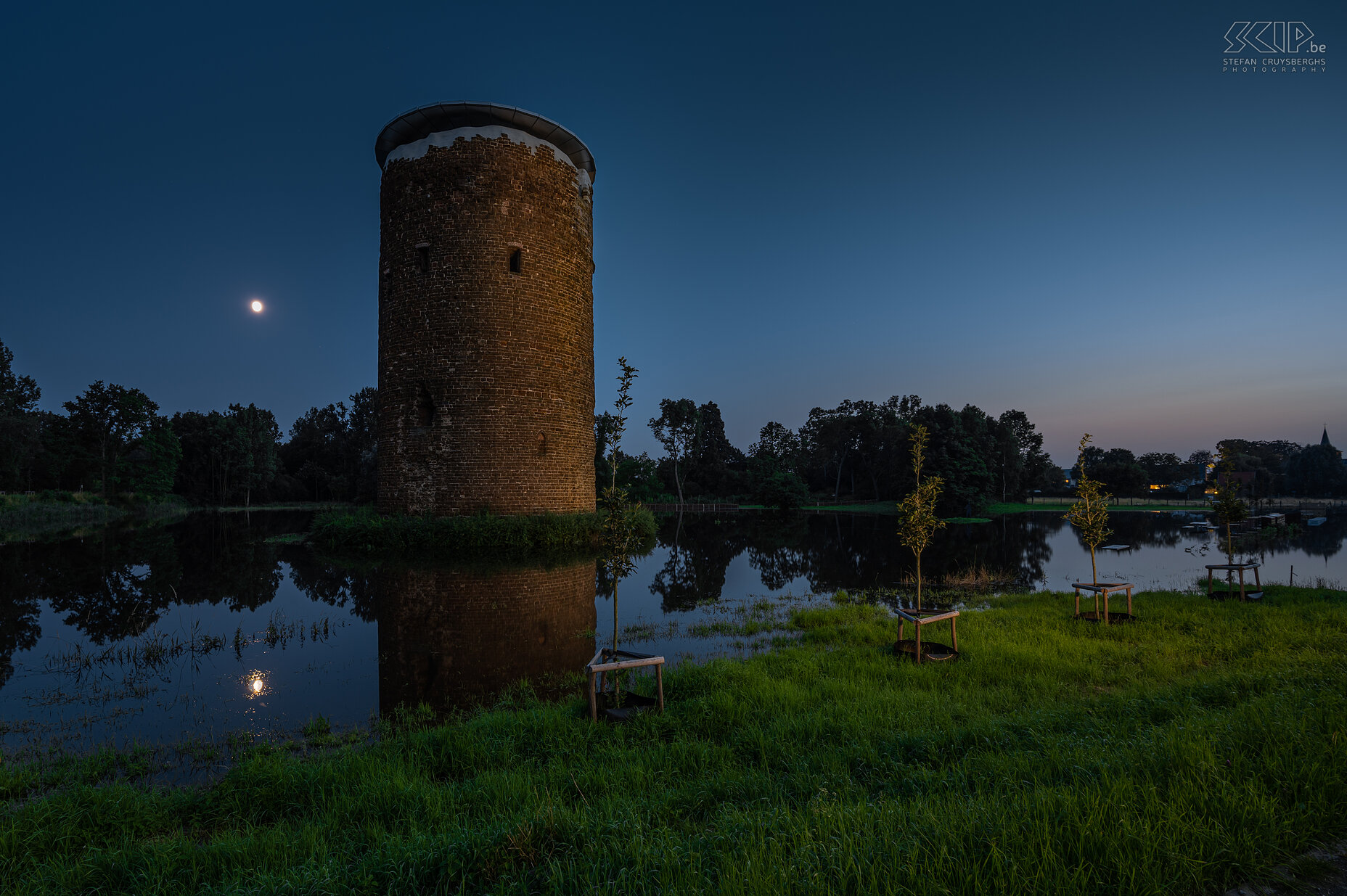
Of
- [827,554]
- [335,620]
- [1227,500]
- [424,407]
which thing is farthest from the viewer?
[827,554]

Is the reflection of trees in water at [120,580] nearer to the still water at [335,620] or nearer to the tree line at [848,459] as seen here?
the still water at [335,620]

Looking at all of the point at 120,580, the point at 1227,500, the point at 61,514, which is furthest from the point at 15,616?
the point at 61,514

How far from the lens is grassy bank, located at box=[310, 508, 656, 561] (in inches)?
Result: 565

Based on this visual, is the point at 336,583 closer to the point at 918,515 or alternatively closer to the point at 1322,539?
the point at 918,515

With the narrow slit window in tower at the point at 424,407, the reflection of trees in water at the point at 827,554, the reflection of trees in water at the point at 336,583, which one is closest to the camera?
the reflection of trees in water at the point at 336,583

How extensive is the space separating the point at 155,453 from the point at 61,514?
20238mm

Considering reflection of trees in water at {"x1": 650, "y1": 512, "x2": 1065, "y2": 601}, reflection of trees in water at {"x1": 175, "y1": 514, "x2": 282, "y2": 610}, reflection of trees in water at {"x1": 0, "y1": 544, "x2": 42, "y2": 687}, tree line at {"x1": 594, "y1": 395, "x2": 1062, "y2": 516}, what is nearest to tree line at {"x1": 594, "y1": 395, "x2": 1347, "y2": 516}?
tree line at {"x1": 594, "y1": 395, "x2": 1062, "y2": 516}

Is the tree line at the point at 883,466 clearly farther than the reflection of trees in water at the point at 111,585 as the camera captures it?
Yes

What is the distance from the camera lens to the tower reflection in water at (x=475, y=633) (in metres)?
5.88

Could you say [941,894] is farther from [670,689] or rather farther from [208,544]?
[208,544]

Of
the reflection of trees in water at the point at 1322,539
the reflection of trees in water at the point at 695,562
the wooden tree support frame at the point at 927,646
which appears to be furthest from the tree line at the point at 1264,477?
the wooden tree support frame at the point at 927,646

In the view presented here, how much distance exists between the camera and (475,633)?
7.62 metres

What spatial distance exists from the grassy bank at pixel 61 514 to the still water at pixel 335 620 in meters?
9.39

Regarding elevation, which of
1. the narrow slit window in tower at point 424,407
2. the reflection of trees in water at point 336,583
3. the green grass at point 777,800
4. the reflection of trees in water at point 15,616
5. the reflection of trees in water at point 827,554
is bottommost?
the reflection of trees in water at point 827,554
